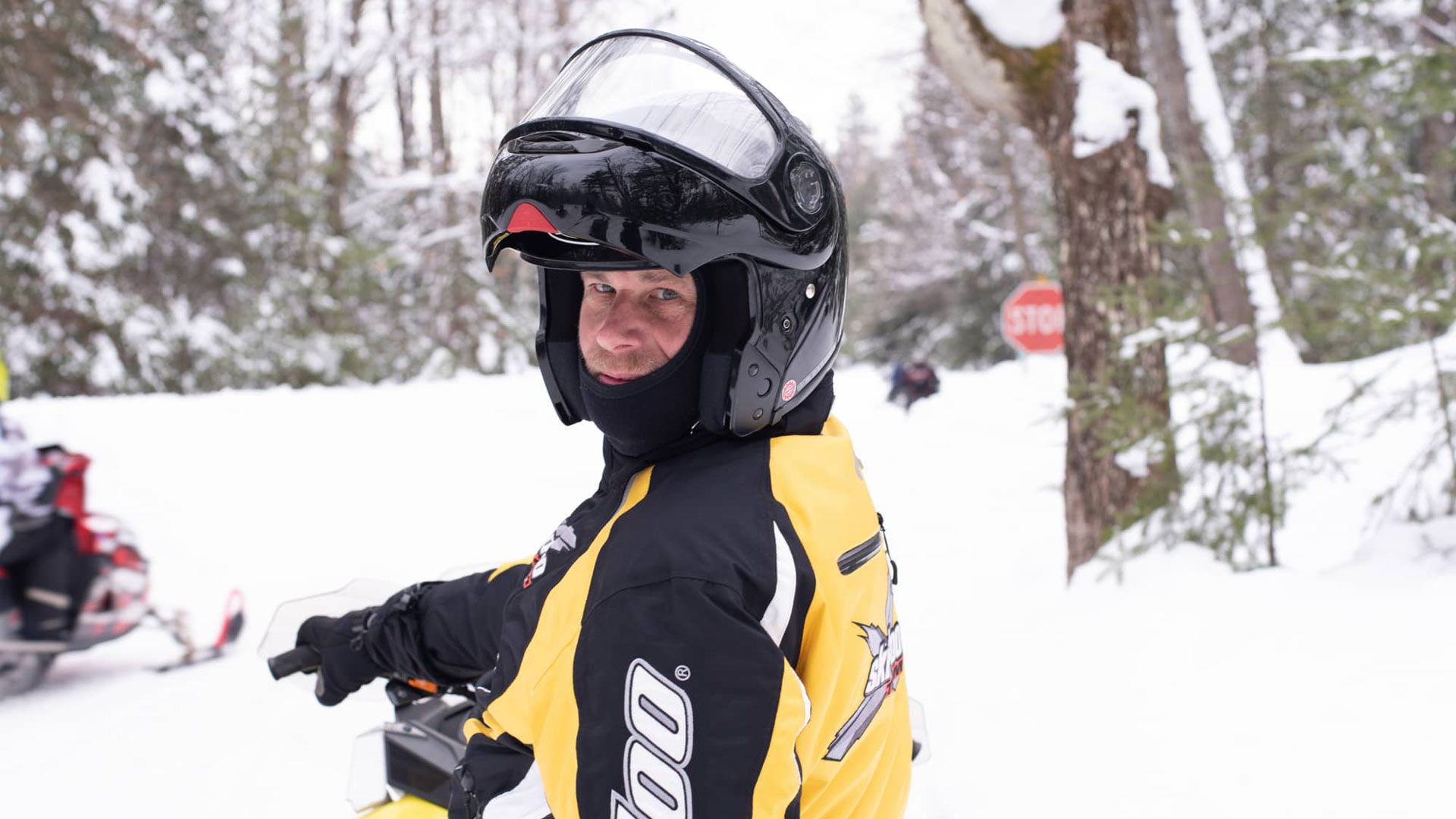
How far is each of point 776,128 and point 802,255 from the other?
194 mm

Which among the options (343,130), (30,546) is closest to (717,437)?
(30,546)

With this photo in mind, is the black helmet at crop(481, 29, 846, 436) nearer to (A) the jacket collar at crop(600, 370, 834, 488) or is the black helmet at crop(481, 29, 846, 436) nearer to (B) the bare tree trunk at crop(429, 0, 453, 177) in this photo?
(A) the jacket collar at crop(600, 370, 834, 488)

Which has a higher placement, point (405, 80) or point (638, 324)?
point (405, 80)

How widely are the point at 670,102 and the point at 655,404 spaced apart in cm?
45

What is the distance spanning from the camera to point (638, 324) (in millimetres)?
1490

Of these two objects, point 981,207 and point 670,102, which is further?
point 981,207

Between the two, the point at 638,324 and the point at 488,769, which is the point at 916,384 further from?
the point at 488,769

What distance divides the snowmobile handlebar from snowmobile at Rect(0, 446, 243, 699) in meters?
2.95

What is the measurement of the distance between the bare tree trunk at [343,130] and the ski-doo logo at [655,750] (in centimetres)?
1512

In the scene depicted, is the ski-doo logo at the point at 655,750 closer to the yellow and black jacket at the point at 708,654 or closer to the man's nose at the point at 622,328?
the yellow and black jacket at the point at 708,654

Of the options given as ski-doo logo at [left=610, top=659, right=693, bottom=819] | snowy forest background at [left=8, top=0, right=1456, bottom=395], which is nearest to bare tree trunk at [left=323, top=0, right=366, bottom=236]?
snowy forest background at [left=8, top=0, right=1456, bottom=395]

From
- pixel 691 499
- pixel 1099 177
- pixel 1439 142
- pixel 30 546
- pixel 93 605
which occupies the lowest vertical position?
pixel 93 605

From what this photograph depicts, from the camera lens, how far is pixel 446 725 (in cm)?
213

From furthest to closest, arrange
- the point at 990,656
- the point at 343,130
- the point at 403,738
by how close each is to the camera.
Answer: the point at 343,130 < the point at 990,656 < the point at 403,738
